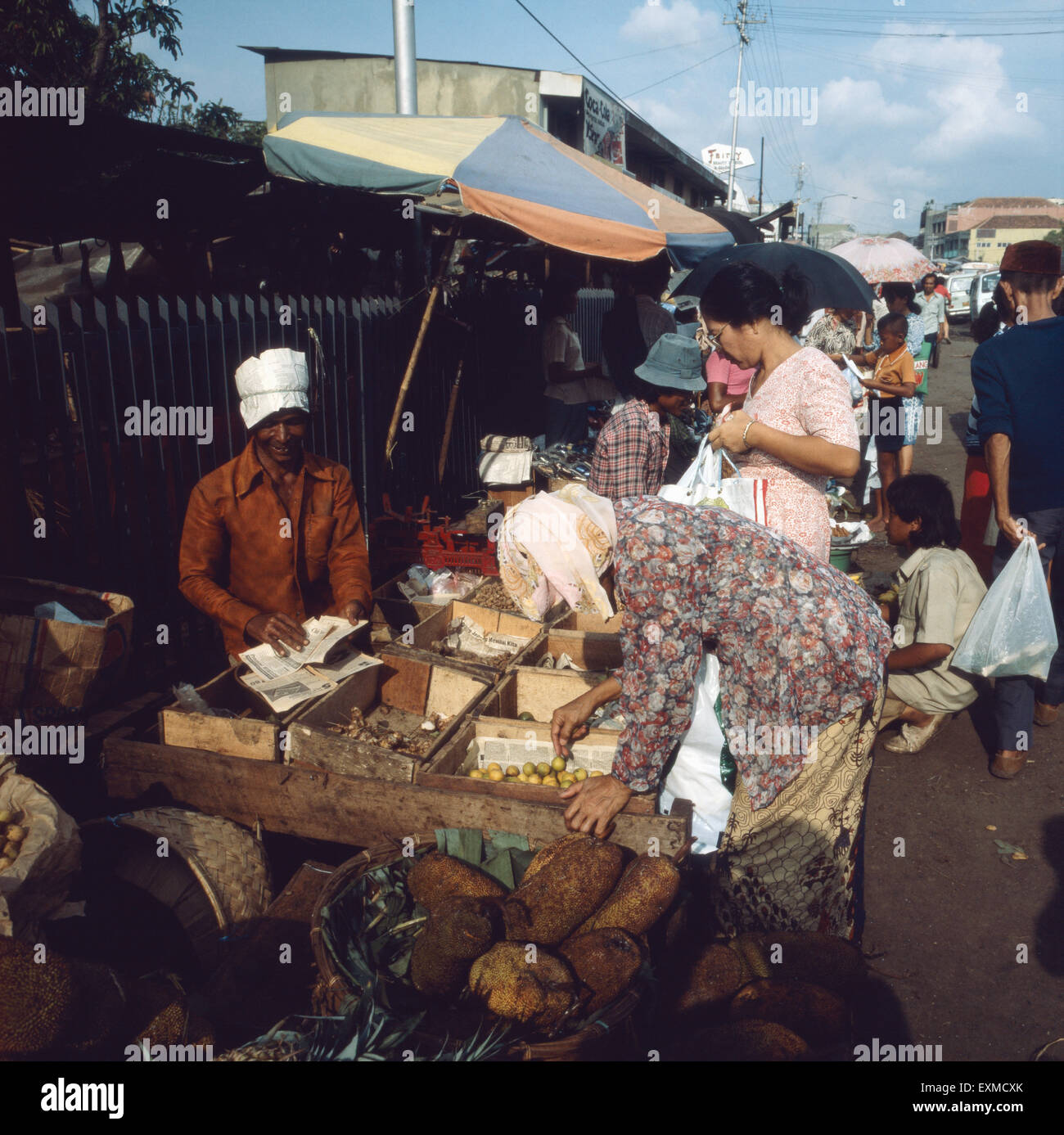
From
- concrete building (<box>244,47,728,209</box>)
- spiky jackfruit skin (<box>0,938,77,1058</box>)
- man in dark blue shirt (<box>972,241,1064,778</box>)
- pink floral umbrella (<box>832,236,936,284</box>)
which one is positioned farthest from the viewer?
concrete building (<box>244,47,728,209</box>)

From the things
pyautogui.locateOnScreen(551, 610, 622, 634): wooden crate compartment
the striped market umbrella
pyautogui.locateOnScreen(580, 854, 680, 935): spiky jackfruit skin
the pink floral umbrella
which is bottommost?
pyautogui.locateOnScreen(580, 854, 680, 935): spiky jackfruit skin

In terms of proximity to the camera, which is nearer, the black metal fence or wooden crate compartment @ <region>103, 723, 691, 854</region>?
wooden crate compartment @ <region>103, 723, 691, 854</region>

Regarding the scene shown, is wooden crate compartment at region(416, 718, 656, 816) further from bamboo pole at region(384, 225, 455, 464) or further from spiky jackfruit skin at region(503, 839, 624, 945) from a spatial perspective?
bamboo pole at region(384, 225, 455, 464)

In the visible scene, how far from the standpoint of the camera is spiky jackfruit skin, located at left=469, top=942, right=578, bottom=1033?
207 cm

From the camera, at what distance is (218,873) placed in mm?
2754

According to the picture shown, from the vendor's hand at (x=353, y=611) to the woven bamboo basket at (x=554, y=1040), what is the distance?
132 centimetres

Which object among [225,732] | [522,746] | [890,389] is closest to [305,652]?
[225,732]

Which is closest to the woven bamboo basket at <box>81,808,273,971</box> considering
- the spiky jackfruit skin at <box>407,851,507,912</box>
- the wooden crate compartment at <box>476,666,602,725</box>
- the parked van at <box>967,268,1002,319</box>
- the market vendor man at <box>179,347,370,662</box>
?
the spiky jackfruit skin at <box>407,851,507,912</box>

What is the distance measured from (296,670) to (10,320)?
1733mm

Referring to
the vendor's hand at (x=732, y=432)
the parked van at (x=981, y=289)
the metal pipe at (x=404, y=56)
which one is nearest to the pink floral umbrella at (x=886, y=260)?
the metal pipe at (x=404, y=56)

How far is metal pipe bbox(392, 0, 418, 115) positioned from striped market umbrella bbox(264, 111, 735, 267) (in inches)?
51.8

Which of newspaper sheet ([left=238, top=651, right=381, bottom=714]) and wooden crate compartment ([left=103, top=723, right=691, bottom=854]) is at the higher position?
newspaper sheet ([left=238, top=651, right=381, bottom=714])
